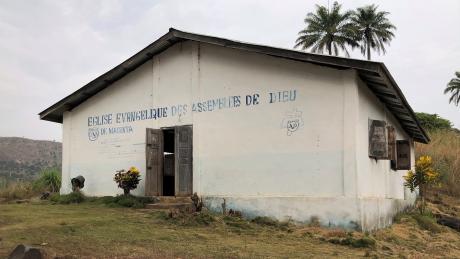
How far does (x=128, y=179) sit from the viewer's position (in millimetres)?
13328

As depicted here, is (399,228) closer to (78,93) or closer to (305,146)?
(305,146)

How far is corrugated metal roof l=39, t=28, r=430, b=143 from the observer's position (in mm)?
10289

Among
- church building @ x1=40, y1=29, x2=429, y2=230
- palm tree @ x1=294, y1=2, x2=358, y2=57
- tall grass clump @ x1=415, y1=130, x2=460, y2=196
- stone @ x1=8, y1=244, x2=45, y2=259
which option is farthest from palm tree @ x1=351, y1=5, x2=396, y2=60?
stone @ x1=8, y1=244, x2=45, y2=259

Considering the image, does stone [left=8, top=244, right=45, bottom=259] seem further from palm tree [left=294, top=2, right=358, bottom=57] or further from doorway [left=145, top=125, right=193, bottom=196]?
palm tree [left=294, top=2, right=358, bottom=57]

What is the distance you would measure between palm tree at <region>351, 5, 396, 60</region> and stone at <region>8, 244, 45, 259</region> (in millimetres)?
35520

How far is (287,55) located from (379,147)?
2.95 meters

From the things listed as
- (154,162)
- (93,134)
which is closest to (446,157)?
(154,162)

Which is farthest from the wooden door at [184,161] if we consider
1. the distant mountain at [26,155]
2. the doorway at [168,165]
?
the distant mountain at [26,155]

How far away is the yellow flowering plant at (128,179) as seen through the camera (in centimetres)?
1335

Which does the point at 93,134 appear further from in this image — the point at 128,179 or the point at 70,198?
the point at 128,179

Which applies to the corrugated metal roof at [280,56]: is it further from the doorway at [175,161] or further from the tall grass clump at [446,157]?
the tall grass clump at [446,157]

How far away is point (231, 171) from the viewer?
12000mm

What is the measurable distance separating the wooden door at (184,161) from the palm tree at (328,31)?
25.8 meters

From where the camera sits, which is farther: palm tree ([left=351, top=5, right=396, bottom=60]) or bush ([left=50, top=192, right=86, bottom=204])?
palm tree ([left=351, top=5, right=396, bottom=60])
